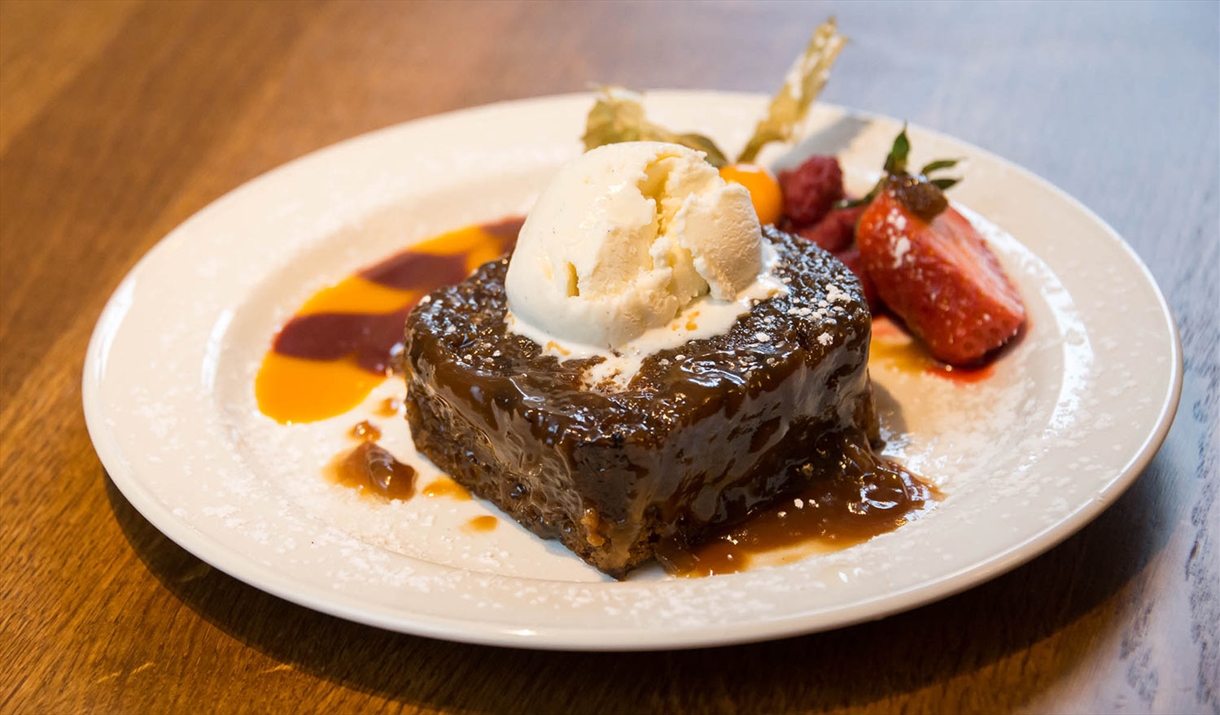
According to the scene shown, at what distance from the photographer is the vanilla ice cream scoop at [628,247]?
192 cm

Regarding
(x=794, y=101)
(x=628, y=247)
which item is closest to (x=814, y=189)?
(x=794, y=101)

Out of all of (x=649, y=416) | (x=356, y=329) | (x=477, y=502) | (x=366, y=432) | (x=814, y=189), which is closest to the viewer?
(x=649, y=416)

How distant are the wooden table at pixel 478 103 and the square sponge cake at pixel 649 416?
0.30m

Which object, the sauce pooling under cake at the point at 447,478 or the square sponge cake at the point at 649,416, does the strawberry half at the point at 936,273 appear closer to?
the sauce pooling under cake at the point at 447,478

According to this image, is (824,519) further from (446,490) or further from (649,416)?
(446,490)

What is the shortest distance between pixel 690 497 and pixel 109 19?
12.0 feet

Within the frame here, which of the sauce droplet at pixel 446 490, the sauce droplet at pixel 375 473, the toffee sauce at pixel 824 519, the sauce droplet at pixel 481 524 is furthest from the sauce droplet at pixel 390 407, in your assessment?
the toffee sauce at pixel 824 519

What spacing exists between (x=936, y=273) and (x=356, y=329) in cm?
144

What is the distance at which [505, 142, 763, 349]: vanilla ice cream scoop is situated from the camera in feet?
6.28

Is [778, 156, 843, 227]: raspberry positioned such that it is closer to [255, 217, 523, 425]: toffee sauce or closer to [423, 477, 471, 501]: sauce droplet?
[255, 217, 523, 425]: toffee sauce

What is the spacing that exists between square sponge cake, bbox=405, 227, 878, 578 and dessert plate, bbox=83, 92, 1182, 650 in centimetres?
10

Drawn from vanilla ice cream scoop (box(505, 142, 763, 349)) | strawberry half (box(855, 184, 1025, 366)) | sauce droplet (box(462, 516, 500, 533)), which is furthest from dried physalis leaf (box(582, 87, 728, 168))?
sauce droplet (box(462, 516, 500, 533))

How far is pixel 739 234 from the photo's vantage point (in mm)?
2012

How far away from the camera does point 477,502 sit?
6.81ft
